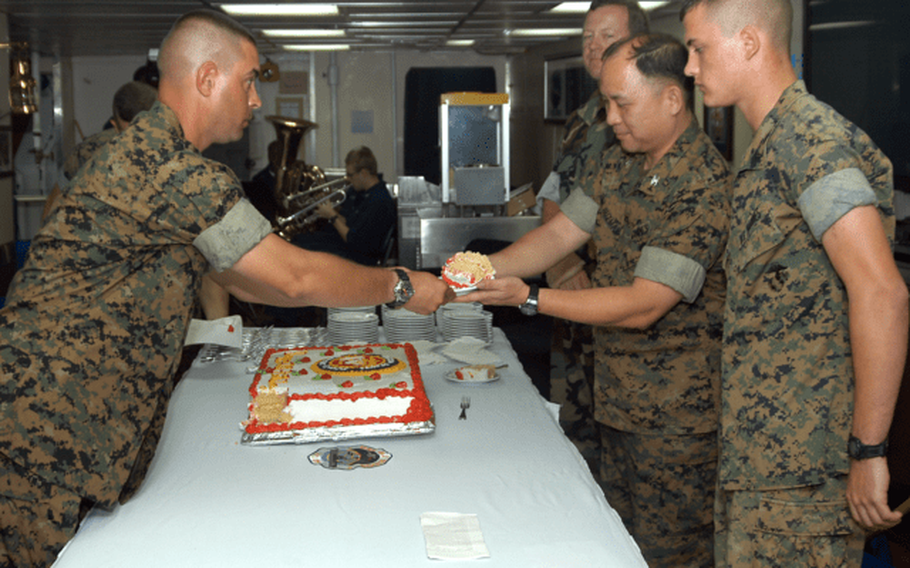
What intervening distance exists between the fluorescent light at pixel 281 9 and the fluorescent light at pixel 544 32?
203cm

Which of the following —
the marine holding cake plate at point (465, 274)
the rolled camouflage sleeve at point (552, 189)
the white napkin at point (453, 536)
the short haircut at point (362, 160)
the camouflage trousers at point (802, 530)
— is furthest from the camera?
the short haircut at point (362, 160)

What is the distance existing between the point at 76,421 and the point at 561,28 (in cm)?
691

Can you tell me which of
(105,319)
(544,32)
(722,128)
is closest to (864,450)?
(105,319)

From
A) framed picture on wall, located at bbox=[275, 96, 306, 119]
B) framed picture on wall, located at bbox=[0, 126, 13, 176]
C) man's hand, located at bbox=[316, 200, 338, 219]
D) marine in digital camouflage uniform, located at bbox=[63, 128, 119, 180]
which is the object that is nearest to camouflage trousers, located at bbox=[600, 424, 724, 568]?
marine in digital camouflage uniform, located at bbox=[63, 128, 119, 180]

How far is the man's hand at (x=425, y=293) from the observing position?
7.42 ft

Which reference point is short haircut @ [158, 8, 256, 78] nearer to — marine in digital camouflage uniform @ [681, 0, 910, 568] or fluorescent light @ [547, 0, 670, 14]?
marine in digital camouflage uniform @ [681, 0, 910, 568]

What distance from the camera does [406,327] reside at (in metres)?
2.95

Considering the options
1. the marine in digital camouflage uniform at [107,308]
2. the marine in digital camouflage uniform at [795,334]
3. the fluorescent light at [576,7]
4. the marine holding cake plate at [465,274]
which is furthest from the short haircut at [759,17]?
the fluorescent light at [576,7]

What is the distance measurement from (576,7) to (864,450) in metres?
5.34

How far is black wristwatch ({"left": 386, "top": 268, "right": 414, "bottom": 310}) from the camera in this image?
7.27 feet

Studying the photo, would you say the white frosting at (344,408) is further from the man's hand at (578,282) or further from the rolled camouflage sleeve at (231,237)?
the man's hand at (578,282)

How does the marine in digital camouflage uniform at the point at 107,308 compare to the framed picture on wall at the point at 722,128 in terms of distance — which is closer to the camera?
the marine in digital camouflage uniform at the point at 107,308

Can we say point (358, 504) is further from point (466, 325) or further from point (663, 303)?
point (466, 325)

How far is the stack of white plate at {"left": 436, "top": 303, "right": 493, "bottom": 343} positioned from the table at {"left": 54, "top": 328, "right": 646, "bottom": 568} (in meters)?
0.83
